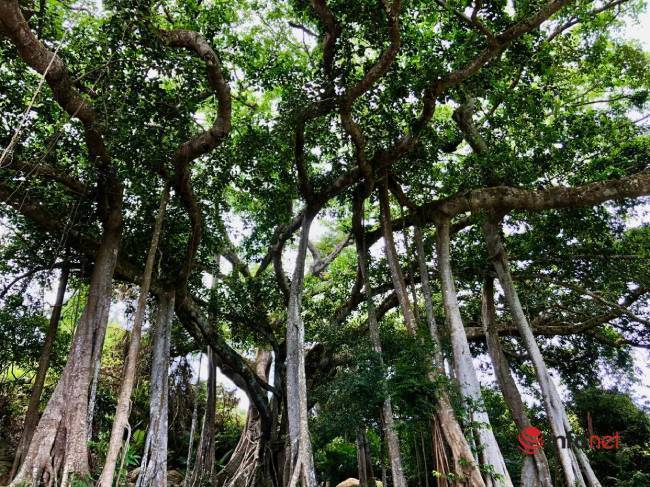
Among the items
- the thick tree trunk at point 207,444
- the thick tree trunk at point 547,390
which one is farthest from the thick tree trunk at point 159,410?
the thick tree trunk at point 547,390

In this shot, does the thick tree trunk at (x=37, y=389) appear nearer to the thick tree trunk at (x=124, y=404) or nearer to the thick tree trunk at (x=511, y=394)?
the thick tree trunk at (x=124, y=404)

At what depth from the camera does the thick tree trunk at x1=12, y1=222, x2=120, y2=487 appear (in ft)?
13.2

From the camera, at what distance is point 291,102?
5414 millimetres

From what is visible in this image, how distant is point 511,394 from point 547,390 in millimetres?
1154

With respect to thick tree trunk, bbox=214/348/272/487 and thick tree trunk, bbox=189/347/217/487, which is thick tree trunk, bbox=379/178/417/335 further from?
thick tree trunk, bbox=214/348/272/487

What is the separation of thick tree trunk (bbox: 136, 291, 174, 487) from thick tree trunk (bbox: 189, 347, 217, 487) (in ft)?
6.67

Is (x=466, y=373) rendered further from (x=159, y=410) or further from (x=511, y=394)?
(x=159, y=410)

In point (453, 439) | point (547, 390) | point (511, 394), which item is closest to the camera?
point (453, 439)

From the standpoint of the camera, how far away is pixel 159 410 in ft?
17.4

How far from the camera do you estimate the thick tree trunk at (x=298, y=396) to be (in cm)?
482

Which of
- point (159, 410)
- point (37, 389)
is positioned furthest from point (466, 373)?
point (37, 389)

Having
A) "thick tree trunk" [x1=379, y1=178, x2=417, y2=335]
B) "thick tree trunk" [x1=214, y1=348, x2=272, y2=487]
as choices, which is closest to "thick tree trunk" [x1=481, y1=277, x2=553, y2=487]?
"thick tree trunk" [x1=379, y1=178, x2=417, y2=335]

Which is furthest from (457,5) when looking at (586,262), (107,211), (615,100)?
(107,211)

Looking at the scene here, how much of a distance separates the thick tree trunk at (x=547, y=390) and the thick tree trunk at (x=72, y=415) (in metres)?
5.17
